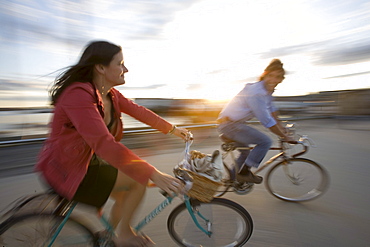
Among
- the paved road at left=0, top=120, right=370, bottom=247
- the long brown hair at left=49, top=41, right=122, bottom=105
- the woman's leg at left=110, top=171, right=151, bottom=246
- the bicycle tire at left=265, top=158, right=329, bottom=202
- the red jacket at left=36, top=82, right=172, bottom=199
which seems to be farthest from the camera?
the bicycle tire at left=265, top=158, right=329, bottom=202

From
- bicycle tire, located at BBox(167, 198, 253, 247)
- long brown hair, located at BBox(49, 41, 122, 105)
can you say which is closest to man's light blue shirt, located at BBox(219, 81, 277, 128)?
bicycle tire, located at BBox(167, 198, 253, 247)

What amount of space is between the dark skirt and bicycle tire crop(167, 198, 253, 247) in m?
0.65

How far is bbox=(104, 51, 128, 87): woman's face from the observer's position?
5.72ft

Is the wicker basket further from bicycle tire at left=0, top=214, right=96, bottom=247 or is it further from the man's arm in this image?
the man's arm

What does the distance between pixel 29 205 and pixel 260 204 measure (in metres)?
2.81

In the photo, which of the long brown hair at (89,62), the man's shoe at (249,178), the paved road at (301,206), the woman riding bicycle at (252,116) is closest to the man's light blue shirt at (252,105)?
the woman riding bicycle at (252,116)

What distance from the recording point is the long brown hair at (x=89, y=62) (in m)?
1.70

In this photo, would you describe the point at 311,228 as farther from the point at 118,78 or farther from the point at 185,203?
the point at 118,78

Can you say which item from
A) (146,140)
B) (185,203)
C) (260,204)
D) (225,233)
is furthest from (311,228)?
(146,140)

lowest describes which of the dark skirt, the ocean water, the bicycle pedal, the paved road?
the ocean water

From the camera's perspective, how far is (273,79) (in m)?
3.19

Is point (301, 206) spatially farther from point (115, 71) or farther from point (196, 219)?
point (115, 71)

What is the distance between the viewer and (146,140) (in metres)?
7.51

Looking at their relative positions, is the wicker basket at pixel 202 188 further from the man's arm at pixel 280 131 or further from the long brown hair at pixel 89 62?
the man's arm at pixel 280 131
